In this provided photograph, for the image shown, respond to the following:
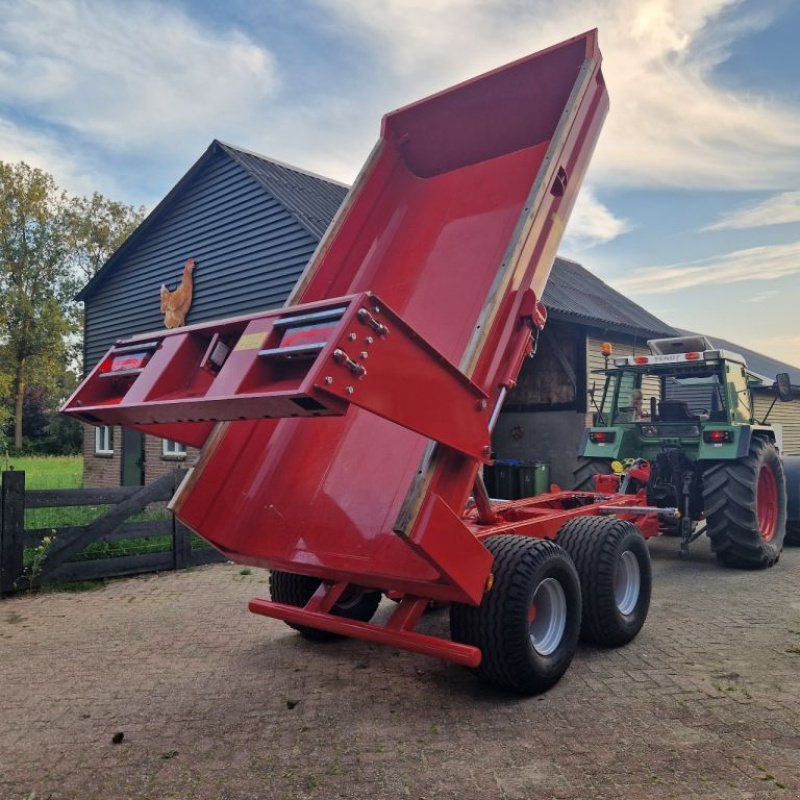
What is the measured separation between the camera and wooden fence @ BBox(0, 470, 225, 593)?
637 centimetres

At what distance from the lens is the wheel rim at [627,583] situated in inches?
186

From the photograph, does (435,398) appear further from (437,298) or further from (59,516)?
(59,516)

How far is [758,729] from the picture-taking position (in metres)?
3.38

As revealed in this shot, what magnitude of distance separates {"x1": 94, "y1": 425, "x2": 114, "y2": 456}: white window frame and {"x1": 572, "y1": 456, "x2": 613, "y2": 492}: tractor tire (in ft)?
37.1

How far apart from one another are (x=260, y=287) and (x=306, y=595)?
8126 mm

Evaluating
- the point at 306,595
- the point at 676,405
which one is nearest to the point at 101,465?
the point at 676,405

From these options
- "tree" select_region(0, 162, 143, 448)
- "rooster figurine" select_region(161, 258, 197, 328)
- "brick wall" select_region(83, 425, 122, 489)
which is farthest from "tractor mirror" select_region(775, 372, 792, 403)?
"tree" select_region(0, 162, 143, 448)

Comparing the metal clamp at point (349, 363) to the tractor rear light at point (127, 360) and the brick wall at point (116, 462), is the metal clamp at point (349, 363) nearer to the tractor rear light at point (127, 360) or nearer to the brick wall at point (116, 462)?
the tractor rear light at point (127, 360)

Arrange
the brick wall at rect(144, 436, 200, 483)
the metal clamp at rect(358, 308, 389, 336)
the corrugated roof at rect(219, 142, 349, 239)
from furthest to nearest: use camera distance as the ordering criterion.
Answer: the brick wall at rect(144, 436, 200, 483)
the corrugated roof at rect(219, 142, 349, 239)
the metal clamp at rect(358, 308, 389, 336)

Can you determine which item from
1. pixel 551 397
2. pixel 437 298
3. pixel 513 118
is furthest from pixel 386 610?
pixel 551 397

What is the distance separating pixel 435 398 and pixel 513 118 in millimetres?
2712

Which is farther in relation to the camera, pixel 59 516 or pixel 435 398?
pixel 59 516

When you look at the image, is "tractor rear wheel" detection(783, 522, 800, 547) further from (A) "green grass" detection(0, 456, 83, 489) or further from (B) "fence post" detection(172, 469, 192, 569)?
(A) "green grass" detection(0, 456, 83, 489)

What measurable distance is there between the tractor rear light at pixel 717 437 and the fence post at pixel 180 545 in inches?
221
